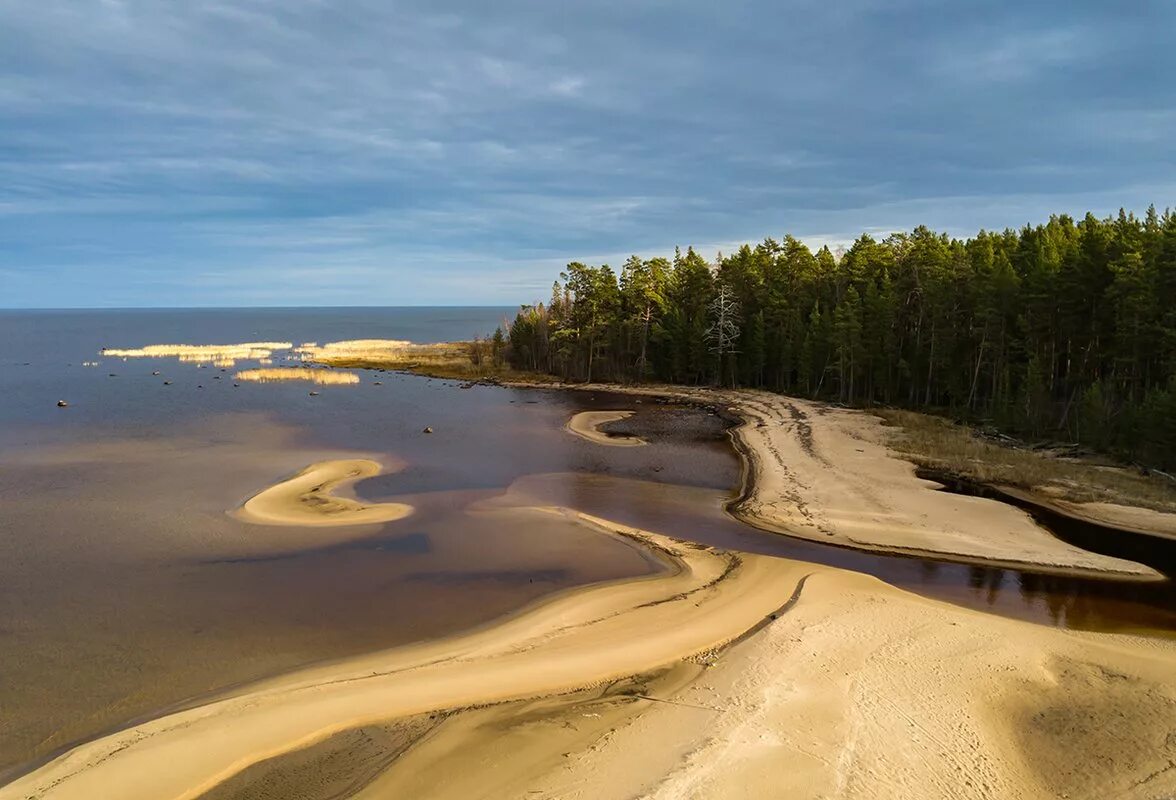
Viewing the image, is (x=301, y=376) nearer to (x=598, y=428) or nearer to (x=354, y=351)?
(x=354, y=351)

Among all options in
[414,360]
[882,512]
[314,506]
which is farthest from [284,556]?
[414,360]

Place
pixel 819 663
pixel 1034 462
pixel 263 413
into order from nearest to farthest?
pixel 819 663 < pixel 1034 462 < pixel 263 413

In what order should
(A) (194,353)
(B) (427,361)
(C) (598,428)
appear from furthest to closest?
(A) (194,353) < (B) (427,361) < (C) (598,428)

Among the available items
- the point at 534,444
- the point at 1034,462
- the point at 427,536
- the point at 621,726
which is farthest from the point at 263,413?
the point at 1034,462

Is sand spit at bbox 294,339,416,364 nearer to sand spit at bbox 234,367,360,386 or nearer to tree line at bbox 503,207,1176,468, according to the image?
sand spit at bbox 234,367,360,386

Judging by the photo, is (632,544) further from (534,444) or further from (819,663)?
(534,444)
